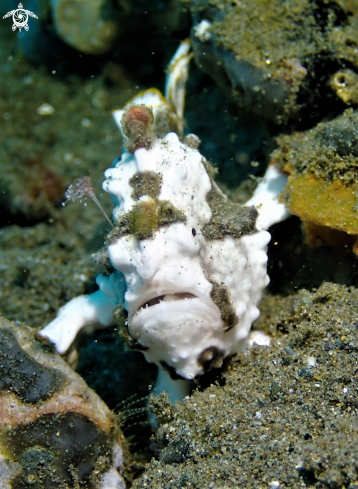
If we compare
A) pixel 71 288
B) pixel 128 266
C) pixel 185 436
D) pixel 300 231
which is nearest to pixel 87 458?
pixel 185 436

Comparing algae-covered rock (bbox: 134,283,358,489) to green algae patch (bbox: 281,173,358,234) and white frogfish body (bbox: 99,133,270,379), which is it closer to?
white frogfish body (bbox: 99,133,270,379)

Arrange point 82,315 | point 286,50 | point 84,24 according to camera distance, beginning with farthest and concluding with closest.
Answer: point 84,24 → point 286,50 → point 82,315

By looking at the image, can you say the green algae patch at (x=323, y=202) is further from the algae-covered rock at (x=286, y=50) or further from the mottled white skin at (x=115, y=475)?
the mottled white skin at (x=115, y=475)

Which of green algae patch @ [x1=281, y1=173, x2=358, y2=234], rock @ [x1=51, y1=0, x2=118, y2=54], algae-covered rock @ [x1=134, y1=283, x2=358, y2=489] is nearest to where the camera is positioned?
algae-covered rock @ [x1=134, y1=283, x2=358, y2=489]

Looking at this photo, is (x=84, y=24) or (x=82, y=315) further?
(x=84, y=24)

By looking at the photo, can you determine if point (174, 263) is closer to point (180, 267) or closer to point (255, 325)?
point (180, 267)

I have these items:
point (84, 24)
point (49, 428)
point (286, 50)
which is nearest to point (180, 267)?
point (49, 428)

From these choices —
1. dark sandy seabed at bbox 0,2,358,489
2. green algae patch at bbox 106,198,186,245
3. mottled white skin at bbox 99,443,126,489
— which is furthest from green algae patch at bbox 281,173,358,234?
mottled white skin at bbox 99,443,126,489
